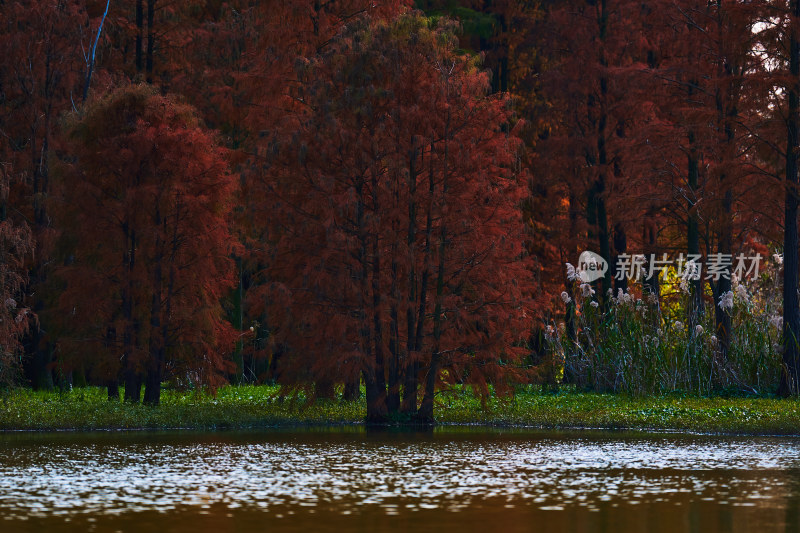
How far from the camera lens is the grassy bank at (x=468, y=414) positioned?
71.4ft

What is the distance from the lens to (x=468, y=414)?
24203 millimetres

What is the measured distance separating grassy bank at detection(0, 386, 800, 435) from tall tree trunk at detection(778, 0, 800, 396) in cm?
103

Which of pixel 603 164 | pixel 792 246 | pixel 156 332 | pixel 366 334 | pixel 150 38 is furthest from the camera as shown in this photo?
pixel 150 38

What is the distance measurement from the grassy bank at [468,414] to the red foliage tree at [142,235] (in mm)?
1362

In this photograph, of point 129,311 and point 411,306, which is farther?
point 129,311

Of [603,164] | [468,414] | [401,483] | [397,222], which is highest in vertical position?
[603,164]

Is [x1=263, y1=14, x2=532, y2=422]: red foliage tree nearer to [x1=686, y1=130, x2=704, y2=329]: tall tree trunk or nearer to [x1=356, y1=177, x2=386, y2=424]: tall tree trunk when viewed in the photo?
[x1=356, y1=177, x2=386, y2=424]: tall tree trunk

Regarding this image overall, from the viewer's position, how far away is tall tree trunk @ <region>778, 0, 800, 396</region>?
25953mm

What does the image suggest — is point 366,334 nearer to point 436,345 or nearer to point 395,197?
point 436,345

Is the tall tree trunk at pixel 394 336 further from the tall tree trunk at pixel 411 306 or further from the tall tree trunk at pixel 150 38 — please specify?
the tall tree trunk at pixel 150 38

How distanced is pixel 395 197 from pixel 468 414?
16.3 feet

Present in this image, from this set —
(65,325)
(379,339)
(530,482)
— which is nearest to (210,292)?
(65,325)

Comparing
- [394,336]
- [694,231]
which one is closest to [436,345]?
[394,336]

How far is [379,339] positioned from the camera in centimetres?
2294
